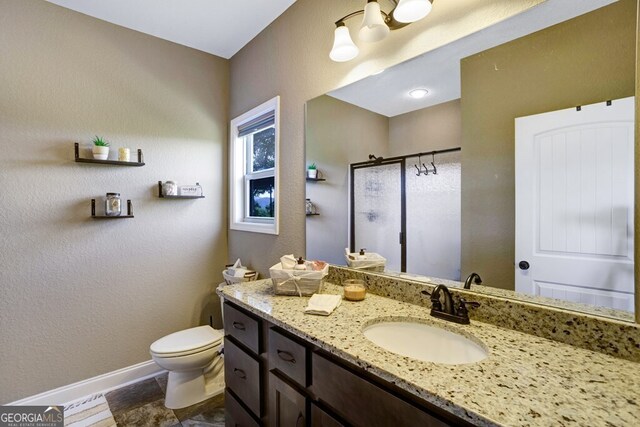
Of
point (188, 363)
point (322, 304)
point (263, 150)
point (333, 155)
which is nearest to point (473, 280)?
point (322, 304)

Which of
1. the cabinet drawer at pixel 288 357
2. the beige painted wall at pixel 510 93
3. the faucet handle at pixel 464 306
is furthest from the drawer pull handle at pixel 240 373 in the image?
the beige painted wall at pixel 510 93

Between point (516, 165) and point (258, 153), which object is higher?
point (258, 153)

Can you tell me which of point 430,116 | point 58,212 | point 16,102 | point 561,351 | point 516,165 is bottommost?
point 561,351

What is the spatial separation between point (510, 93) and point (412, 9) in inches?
20.6

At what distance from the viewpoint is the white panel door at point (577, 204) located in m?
0.86

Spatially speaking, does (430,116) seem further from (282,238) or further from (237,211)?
(237,211)

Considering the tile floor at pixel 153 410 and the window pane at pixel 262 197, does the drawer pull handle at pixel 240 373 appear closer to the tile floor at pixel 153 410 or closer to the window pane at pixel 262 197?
the tile floor at pixel 153 410

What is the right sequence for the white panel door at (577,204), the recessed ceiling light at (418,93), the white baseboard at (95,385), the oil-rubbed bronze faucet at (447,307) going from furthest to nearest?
the white baseboard at (95,385)
the recessed ceiling light at (418,93)
the oil-rubbed bronze faucet at (447,307)
the white panel door at (577,204)

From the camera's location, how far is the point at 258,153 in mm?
2611

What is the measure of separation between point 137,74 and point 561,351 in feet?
9.79

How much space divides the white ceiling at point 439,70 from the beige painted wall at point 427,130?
0.11 ft

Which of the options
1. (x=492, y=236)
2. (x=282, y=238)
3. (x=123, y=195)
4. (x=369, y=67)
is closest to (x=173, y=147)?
(x=123, y=195)

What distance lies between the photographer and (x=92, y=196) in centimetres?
207

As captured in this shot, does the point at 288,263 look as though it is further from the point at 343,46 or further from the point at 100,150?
the point at 100,150
